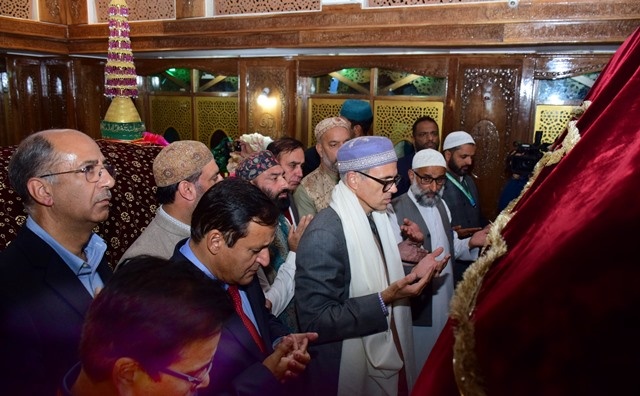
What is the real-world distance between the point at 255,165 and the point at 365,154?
34.4 inches

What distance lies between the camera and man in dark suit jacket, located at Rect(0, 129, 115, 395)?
1.31 m

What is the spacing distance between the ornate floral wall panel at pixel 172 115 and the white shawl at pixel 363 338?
272 inches

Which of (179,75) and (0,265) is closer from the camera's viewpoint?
(0,265)

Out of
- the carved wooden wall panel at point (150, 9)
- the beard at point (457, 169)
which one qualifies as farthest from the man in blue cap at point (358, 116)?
the carved wooden wall panel at point (150, 9)

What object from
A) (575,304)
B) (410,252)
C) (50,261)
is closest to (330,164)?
(410,252)

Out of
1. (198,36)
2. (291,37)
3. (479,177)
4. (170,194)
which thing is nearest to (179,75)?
(198,36)

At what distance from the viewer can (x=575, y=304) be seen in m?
0.50

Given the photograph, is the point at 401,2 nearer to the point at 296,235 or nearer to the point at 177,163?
the point at 296,235

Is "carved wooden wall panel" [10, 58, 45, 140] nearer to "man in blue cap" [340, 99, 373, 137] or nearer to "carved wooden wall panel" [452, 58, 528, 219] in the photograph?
"man in blue cap" [340, 99, 373, 137]

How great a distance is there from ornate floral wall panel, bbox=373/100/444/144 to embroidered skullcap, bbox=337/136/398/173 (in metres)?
4.52

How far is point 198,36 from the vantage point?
701cm

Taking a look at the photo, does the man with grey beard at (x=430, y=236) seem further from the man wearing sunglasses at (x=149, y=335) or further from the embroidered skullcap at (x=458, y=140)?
the man wearing sunglasses at (x=149, y=335)

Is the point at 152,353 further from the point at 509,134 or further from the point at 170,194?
the point at 509,134

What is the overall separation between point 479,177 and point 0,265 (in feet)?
18.9
